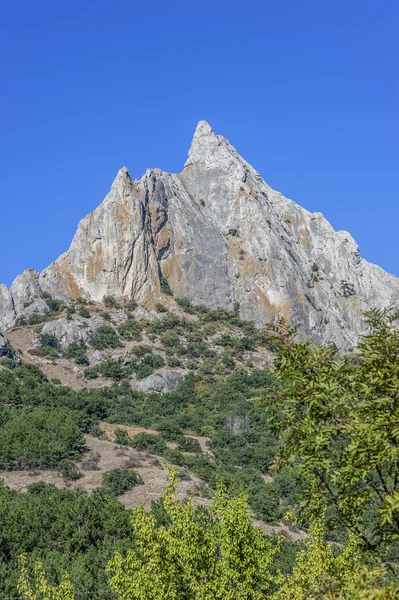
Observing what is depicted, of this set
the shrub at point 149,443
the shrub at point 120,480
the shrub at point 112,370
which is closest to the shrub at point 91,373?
the shrub at point 112,370

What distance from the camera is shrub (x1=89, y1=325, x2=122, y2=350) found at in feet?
322

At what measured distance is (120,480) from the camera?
54.0 m

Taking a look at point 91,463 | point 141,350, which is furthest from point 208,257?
point 91,463

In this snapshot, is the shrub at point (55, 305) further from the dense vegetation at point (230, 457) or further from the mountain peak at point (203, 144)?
the mountain peak at point (203, 144)

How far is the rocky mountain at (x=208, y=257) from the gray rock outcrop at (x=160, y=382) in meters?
20.8

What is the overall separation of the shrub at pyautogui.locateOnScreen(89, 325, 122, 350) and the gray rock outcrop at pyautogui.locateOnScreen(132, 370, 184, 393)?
9.46 m

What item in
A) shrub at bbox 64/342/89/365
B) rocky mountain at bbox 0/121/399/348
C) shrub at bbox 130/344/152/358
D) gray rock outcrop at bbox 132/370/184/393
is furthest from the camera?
rocky mountain at bbox 0/121/399/348

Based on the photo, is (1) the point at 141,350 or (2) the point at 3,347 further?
(1) the point at 141,350

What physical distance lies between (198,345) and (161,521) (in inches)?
2487

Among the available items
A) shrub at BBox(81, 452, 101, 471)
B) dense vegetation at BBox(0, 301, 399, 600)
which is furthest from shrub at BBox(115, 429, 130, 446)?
shrub at BBox(81, 452, 101, 471)

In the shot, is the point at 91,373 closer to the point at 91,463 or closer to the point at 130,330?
the point at 130,330

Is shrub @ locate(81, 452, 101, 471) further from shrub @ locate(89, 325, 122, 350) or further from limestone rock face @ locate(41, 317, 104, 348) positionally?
limestone rock face @ locate(41, 317, 104, 348)

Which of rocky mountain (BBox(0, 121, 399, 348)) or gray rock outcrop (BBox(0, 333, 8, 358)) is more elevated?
rocky mountain (BBox(0, 121, 399, 348))

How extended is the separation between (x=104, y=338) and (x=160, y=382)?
1291cm
